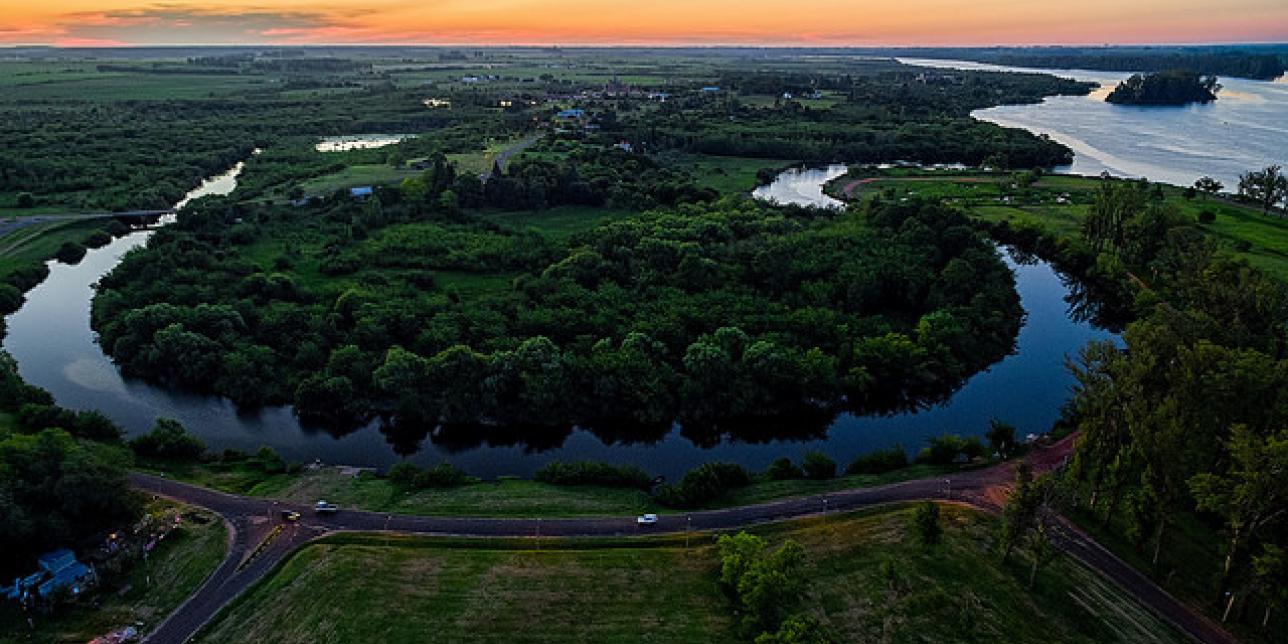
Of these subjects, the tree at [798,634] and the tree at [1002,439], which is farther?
the tree at [1002,439]

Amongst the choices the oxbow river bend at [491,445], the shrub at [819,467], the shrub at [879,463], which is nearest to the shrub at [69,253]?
the oxbow river bend at [491,445]

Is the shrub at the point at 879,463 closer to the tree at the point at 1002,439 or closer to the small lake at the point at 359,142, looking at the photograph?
the tree at the point at 1002,439

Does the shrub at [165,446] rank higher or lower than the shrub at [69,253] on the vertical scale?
lower

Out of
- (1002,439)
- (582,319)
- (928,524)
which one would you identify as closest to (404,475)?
(582,319)

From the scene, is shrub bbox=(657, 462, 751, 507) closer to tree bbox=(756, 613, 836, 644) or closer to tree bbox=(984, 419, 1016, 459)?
tree bbox=(756, 613, 836, 644)

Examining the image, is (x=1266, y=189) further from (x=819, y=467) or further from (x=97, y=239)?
(x=97, y=239)

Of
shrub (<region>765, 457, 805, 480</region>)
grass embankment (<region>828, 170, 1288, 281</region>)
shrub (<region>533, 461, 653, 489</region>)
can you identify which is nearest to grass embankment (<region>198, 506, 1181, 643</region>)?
shrub (<region>765, 457, 805, 480</region>)

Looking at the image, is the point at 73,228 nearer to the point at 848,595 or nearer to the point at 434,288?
the point at 434,288

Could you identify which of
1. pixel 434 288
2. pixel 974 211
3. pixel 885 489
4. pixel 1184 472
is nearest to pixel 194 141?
pixel 434 288
